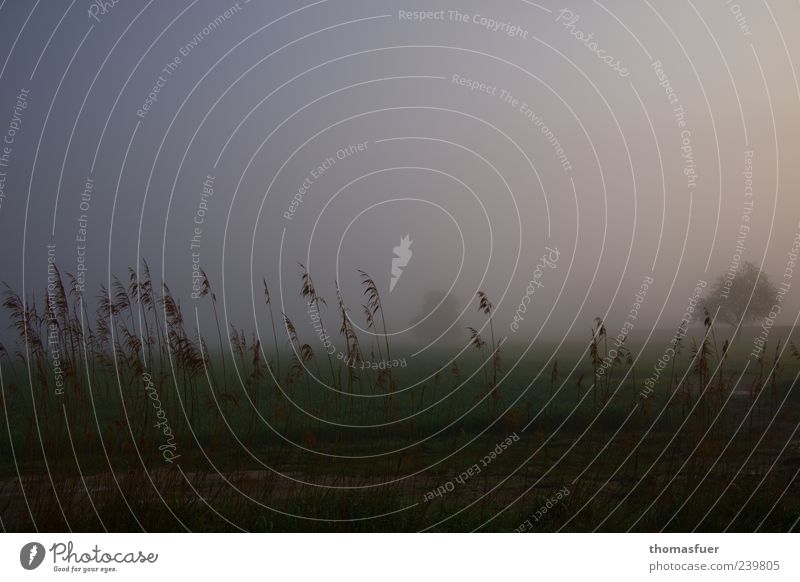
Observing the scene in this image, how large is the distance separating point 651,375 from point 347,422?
156 inches

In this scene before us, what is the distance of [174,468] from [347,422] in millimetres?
2072

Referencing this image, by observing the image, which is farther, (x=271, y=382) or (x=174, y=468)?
(x=271, y=382)

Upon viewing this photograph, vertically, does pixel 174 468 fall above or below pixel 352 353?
below

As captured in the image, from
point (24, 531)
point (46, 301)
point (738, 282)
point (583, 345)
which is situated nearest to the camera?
point (24, 531)

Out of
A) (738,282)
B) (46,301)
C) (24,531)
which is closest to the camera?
(24,531)

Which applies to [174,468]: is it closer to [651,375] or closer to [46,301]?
[46,301]

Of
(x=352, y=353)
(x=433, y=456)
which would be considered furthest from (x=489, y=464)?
(x=352, y=353)

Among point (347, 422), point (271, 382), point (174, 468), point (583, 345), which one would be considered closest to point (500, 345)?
point (583, 345)

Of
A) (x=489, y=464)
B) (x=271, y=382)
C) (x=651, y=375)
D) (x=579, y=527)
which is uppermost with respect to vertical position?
(x=271, y=382)

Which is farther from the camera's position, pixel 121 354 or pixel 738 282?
pixel 738 282

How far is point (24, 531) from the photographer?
8.27m

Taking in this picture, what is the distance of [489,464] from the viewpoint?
9.38 m

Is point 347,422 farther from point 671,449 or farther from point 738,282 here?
point 738,282

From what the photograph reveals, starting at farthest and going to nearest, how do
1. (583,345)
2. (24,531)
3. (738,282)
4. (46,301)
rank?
(738,282)
(583,345)
(46,301)
(24,531)
